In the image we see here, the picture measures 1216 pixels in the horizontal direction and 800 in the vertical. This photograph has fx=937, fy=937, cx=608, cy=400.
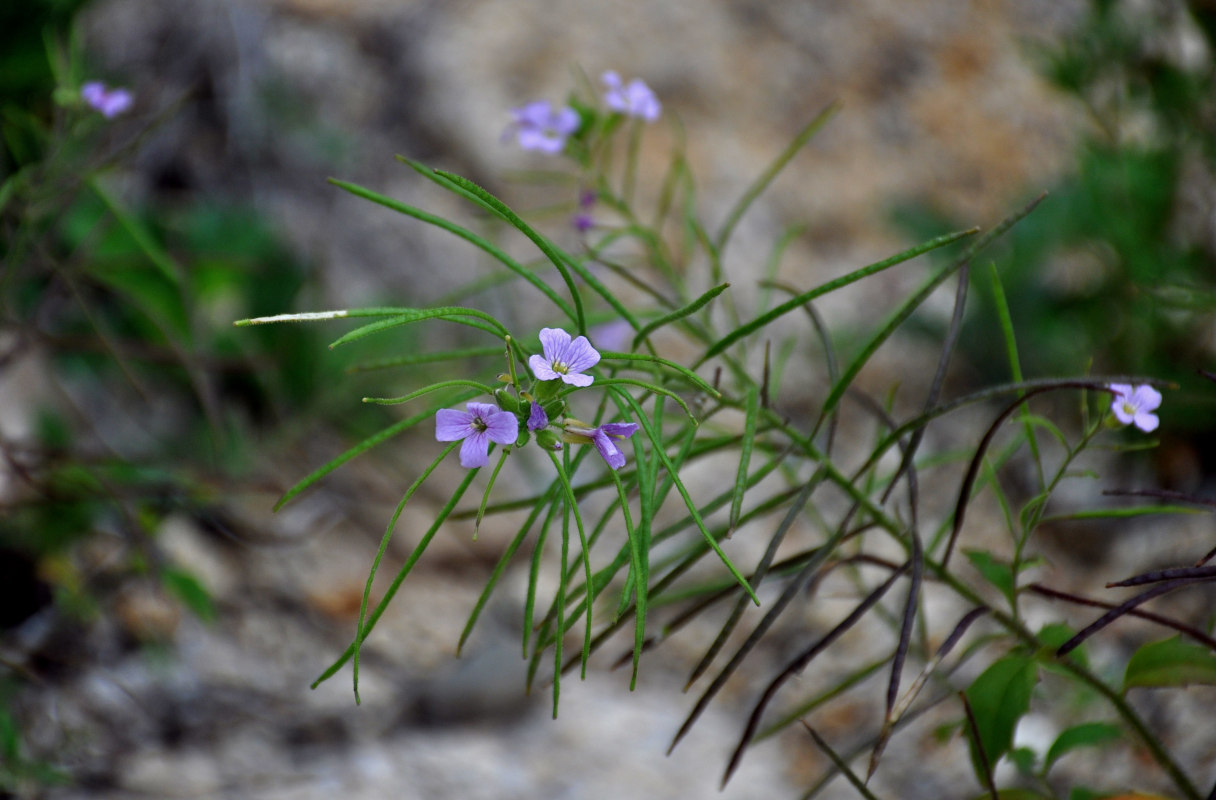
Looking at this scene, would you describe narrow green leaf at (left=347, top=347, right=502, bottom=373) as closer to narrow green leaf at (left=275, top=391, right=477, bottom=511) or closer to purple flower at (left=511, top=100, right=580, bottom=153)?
Result: narrow green leaf at (left=275, top=391, right=477, bottom=511)

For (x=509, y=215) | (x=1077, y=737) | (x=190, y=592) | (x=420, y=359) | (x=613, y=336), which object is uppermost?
(x=509, y=215)

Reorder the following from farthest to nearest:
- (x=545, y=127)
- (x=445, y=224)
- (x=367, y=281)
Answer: (x=367, y=281) → (x=545, y=127) → (x=445, y=224)

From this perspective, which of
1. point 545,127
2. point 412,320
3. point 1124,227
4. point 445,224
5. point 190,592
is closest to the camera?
point 412,320

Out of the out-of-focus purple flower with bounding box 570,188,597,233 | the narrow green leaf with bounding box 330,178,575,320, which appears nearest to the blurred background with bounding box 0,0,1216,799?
the out-of-focus purple flower with bounding box 570,188,597,233

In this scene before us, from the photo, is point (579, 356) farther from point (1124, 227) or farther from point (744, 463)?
point (1124, 227)

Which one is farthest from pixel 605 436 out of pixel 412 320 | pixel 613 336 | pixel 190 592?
pixel 190 592

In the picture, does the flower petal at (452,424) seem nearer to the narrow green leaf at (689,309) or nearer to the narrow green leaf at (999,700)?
the narrow green leaf at (689,309)
